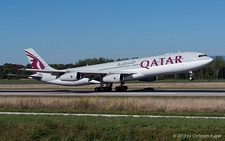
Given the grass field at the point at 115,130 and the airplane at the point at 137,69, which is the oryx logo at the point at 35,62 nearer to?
the airplane at the point at 137,69

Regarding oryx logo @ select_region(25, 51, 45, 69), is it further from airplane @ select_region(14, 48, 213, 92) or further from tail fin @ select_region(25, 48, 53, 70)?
airplane @ select_region(14, 48, 213, 92)

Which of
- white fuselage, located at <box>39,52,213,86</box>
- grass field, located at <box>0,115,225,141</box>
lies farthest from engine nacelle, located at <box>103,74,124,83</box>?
grass field, located at <box>0,115,225,141</box>

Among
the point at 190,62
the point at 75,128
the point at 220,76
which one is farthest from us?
the point at 220,76

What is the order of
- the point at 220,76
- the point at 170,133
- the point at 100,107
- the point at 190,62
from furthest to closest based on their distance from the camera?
1. the point at 220,76
2. the point at 190,62
3. the point at 100,107
4. the point at 170,133

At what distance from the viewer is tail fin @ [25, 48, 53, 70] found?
5191 cm

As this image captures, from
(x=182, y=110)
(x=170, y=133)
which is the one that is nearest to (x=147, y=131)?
(x=170, y=133)

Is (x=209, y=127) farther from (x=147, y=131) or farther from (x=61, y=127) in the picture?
(x=61, y=127)

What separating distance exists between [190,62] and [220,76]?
72.2 meters

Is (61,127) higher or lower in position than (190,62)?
lower

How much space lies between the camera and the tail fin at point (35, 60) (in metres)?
51.9

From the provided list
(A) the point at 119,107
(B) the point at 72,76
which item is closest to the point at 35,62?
(B) the point at 72,76

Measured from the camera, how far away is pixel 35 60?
51.9m

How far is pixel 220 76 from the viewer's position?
11156 centimetres

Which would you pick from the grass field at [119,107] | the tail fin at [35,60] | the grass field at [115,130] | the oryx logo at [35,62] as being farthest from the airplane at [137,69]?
the grass field at [115,130]
